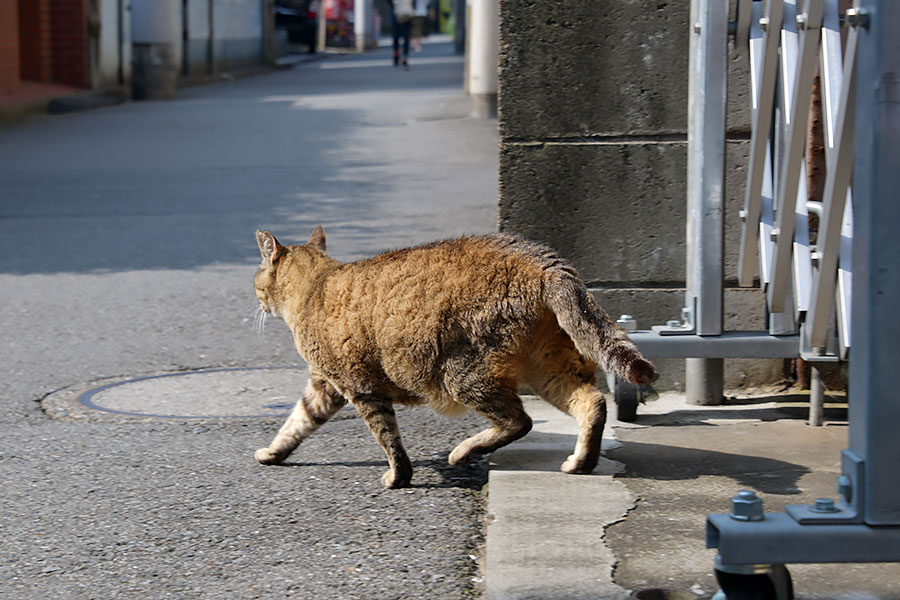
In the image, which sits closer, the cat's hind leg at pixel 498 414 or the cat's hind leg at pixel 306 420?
the cat's hind leg at pixel 498 414

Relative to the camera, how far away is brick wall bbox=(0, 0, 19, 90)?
2186cm

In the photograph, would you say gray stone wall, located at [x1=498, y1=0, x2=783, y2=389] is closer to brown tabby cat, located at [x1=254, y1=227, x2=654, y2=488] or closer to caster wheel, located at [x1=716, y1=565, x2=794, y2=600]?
brown tabby cat, located at [x1=254, y1=227, x2=654, y2=488]

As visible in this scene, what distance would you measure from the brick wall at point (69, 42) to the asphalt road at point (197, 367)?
7.12 m

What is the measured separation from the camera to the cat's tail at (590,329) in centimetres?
400

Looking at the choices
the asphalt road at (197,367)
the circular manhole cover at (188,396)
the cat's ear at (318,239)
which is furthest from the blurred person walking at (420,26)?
the cat's ear at (318,239)

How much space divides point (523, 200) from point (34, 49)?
1989 cm

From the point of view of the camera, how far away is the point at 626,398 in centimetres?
499

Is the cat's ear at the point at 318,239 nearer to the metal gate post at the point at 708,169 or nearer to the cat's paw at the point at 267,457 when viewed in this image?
the cat's paw at the point at 267,457

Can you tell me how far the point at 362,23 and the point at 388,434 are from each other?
152 ft

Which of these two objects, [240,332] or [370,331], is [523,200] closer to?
[370,331]

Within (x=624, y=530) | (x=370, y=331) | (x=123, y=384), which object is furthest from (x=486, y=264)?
(x=123, y=384)

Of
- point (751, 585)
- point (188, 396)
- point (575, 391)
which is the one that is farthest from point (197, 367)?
point (751, 585)

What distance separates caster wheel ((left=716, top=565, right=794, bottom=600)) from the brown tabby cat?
99cm

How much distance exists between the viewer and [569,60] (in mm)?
5289
